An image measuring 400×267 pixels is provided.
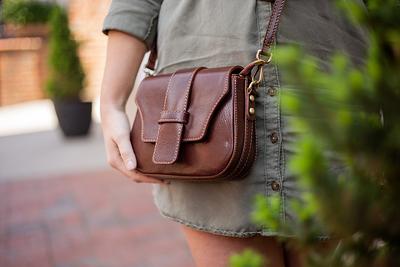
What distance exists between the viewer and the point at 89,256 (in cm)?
357

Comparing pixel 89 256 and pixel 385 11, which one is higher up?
pixel 385 11

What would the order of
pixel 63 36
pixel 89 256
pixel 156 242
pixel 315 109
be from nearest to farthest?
pixel 315 109
pixel 89 256
pixel 156 242
pixel 63 36

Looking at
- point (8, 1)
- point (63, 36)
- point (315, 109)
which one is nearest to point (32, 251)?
point (315, 109)

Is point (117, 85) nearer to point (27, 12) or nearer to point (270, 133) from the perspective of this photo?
point (270, 133)

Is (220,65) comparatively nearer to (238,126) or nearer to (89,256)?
(238,126)

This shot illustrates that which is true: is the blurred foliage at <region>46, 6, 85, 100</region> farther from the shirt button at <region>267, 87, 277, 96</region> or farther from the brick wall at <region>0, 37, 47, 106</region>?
the shirt button at <region>267, 87, 277, 96</region>

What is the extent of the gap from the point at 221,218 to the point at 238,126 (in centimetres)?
25

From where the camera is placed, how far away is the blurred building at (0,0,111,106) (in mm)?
10758

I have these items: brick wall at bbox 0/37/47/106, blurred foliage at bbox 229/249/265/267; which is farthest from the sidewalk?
brick wall at bbox 0/37/47/106

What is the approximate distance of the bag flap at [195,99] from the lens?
123cm

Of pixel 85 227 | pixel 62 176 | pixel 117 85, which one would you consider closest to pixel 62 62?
pixel 62 176

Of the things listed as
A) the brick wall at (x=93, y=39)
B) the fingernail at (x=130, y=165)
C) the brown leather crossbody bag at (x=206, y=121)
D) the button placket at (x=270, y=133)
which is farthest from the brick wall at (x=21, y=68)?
the button placket at (x=270, y=133)

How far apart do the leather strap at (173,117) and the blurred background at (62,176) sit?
102cm

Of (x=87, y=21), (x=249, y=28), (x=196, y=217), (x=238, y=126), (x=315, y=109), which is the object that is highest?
(x=315, y=109)
